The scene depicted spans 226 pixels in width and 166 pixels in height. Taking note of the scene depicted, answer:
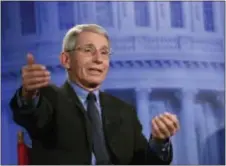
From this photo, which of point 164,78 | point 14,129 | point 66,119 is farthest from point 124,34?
point 14,129

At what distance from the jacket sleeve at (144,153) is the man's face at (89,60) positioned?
0.89 feet

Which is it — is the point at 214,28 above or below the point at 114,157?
above

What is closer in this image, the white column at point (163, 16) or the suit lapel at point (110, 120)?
the suit lapel at point (110, 120)

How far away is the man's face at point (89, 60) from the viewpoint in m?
2.21

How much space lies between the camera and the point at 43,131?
2160mm

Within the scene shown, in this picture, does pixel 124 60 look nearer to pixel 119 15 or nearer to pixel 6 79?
pixel 119 15

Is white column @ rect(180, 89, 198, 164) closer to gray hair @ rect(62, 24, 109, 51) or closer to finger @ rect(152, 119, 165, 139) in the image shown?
finger @ rect(152, 119, 165, 139)

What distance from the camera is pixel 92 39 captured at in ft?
7.32

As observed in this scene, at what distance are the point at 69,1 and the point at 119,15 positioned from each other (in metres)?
0.22

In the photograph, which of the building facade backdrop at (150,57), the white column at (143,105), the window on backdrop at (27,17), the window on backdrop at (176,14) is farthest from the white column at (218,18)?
the window on backdrop at (27,17)

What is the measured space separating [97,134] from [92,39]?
0.38 m

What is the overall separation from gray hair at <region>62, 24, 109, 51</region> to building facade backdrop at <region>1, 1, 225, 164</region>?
3 cm

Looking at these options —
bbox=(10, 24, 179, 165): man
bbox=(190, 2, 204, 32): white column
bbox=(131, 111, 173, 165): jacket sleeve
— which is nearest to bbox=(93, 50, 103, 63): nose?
bbox=(10, 24, 179, 165): man

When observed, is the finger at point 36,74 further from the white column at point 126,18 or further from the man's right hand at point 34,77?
the white column at point 126,18
